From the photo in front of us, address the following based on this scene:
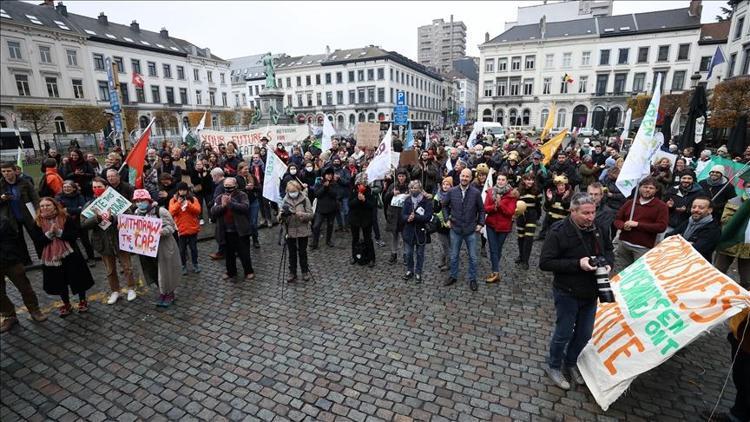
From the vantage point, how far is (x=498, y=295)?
641 centimetres

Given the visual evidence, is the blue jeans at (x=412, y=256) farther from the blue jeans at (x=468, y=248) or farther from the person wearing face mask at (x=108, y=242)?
the person wearing face mask at (x=108, y=242)

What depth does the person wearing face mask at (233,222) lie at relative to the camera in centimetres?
683

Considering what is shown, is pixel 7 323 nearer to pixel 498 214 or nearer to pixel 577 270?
pixel 577 270

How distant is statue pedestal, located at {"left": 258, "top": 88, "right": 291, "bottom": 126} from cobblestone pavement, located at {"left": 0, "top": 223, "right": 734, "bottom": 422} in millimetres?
19891

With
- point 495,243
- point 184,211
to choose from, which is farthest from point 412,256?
point 184,211

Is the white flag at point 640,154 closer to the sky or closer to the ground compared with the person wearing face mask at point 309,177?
closer to the sky

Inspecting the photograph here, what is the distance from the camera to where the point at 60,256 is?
555 cm

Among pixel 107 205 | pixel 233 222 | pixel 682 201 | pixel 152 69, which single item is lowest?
pixel 233 222

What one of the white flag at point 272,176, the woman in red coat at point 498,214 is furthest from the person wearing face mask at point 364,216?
the woman in red coat at point 498,214

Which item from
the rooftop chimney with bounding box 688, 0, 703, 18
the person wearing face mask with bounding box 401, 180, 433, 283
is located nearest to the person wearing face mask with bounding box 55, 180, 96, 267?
the person wearing face mask with bounding box 401, 180, 433, 283

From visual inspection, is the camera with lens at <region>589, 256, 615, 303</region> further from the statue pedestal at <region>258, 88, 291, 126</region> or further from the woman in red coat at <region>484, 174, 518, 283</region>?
the statue pedestal at <region>258, 88, 291, 126</region>

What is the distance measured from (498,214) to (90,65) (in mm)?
57479

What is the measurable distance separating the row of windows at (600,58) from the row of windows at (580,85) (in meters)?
1.73

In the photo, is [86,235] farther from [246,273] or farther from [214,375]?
[214,375]
